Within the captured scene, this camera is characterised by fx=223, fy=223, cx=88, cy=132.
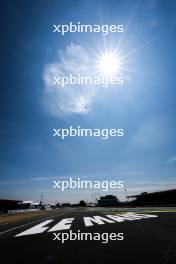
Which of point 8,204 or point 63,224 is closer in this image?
point 63,224

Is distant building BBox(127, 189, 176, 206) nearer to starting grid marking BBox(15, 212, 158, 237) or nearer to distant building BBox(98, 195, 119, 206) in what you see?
Result: distant building BBox(98, 195, 119, 206)

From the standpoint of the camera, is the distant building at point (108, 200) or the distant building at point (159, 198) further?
the distant building at point (108, 200)

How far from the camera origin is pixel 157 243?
22.5 ft

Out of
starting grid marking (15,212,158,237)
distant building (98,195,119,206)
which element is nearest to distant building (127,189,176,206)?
distant building (98,195,119,206)

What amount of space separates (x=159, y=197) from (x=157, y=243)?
86.1 meters

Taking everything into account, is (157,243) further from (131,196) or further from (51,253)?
(131,196)

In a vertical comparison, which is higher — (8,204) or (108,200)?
(108,200)

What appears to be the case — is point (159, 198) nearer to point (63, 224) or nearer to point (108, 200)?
point (108, 200)

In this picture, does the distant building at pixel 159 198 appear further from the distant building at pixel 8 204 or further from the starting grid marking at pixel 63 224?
the distant building at pixel 8 204

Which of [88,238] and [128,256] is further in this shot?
[88,238]

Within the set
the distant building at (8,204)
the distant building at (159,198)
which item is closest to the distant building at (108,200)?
the distant building at (159,198)

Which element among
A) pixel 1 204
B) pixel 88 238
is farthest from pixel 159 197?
pixel 88 238

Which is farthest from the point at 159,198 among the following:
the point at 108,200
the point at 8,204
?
the point at 8,204

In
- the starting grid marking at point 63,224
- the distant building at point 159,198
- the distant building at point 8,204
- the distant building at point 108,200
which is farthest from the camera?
the distant building at point 108,200
